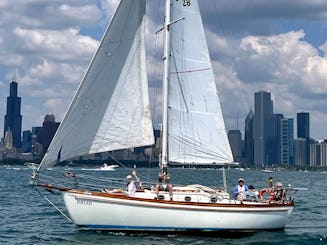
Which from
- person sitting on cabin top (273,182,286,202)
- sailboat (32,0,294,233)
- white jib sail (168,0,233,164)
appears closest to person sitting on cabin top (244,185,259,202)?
sailboat (32,0,294,233)

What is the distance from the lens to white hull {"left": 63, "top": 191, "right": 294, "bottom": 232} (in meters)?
23.5

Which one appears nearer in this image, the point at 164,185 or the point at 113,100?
the point at 113,100

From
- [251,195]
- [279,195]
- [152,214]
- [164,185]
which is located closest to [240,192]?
[251,195]

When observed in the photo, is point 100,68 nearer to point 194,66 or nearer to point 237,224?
point 194,66

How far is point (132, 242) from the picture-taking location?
75.2ft

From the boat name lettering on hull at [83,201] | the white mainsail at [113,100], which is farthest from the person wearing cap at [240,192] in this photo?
the boat name lettering on hull at [83,201]

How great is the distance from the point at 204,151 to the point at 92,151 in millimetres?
5660

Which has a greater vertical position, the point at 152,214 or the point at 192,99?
the point at 192,99

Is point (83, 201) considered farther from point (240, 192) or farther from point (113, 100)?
point (240, 192)

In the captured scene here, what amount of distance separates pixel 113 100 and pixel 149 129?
2024 mm

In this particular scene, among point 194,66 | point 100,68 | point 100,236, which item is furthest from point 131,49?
point 100,236

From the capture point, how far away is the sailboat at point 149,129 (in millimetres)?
23500

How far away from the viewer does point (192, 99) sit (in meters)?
26.3

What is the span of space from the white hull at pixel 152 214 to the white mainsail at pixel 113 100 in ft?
7.43
